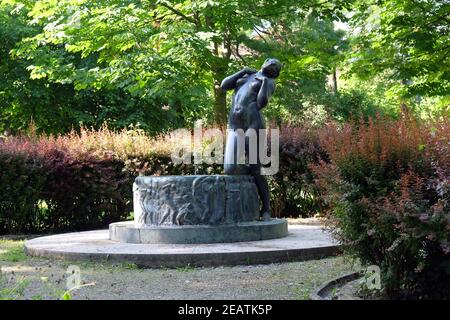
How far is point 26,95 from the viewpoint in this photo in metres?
25.2

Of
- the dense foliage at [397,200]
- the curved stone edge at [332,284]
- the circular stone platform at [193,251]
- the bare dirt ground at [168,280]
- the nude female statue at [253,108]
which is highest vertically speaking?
the nude female statue at [253,108]

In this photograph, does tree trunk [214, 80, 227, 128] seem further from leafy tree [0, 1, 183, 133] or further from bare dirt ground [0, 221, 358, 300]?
bare dirt ground [0, 221, 358, 300]

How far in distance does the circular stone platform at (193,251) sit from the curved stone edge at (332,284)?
1.87 meters

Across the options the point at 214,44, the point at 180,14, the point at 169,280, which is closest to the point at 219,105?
the point at 214,44

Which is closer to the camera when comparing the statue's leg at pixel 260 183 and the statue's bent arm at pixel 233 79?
the statue's leg at pixel 260 183

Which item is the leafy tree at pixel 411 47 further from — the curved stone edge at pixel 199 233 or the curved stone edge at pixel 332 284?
the curved stone edge at pixel 332 284

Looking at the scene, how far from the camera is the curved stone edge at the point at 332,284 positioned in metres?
6.28

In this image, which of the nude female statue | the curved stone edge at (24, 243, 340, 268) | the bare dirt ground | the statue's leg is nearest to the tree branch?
the nude female statue

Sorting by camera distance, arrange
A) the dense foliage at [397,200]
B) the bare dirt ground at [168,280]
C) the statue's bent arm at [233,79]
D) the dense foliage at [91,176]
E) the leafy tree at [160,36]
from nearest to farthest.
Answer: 1. the dense foliage at [397,200]
2. the bare dirt ground at [168,280]
3. the statue's bent arm at [233,79]
4. the dense foliage at [91,176]
5. the leafy tree at [160,36]

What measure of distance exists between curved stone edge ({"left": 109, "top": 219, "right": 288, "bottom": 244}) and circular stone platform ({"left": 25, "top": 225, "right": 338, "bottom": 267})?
0.61ft

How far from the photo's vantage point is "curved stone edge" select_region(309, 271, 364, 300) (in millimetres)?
6278

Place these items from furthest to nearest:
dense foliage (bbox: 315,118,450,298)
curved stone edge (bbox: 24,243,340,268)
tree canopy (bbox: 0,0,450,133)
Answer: tree canopy (bbox: 0,0,450,133) → curved stone edge (bbox: 24,243,340,268) → dense foliage (bbox: 315,118,450,298)

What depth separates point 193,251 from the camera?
8953mm

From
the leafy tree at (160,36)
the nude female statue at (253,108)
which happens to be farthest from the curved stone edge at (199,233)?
the leafy tree at (160,36)
